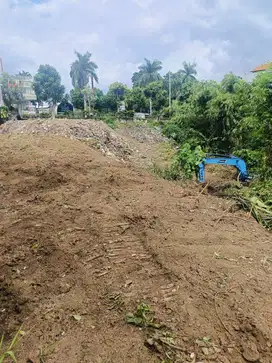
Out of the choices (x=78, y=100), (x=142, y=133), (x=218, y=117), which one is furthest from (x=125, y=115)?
(x=218, y=117)

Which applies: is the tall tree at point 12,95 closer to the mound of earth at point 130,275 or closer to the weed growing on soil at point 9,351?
the mound of earth at point 130,275

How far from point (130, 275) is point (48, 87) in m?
45.0

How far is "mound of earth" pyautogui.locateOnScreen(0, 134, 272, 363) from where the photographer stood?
85.8 inches

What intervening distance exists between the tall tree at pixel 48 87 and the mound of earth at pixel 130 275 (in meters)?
41.8

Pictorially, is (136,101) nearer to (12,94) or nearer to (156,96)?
(156,96)

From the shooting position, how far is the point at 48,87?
145 feet

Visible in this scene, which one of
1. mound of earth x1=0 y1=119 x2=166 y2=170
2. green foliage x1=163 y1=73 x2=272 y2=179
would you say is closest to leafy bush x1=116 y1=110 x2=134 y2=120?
→ green foliage x1=163 y1=73 x2=272 y2=179

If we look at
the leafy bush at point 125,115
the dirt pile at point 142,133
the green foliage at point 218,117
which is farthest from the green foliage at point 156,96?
the green foliage at point 218,117

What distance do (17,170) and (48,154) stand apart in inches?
38.7

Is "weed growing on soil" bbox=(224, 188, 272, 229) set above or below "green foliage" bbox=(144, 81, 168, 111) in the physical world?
below

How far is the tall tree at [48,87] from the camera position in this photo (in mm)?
44125

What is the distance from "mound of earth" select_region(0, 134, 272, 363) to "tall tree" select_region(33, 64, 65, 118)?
41.8 metres

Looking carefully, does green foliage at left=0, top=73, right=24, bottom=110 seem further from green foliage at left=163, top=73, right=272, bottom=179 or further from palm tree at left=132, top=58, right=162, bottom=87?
green foliage at left=163, top=73, right=272, bottom=179

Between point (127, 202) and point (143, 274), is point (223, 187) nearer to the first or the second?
point (127, 202)
